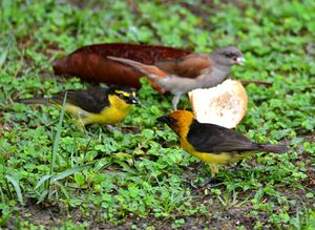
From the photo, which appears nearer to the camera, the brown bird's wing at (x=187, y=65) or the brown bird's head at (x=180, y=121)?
the brown bird's head at (x=180, y=121)

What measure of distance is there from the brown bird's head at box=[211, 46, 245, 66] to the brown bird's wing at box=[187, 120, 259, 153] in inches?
90.8

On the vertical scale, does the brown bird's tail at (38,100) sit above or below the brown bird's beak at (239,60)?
above

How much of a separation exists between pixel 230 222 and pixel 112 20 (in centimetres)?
514

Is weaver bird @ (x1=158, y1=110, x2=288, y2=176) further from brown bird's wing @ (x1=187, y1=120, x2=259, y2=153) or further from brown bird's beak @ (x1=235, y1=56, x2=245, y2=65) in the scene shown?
brown bird's beak @ (x1=235, y1=56, x2=245, y2=65)

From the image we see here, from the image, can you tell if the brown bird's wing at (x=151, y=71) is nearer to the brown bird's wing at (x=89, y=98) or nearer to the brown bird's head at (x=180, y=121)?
the brown bird's wing at (x=89, y=98)

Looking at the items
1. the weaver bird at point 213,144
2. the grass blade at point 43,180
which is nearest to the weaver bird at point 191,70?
the weaver bird at point 213,144

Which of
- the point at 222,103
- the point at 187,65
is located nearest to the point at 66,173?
the point at 222,103

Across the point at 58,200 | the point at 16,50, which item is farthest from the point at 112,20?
the point at 58,200

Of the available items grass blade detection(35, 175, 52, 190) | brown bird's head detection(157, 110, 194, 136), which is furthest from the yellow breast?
grass blade detection(35, 175, 52, 190)

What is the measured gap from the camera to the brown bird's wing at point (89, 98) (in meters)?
8.12

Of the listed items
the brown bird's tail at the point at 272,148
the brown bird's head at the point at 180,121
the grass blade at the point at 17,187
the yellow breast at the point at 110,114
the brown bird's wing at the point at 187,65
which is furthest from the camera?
the brown bird's wing at the point at 187,65

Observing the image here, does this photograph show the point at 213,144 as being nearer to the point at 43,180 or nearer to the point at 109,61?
the point at 43,180

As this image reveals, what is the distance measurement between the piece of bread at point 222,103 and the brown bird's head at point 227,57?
0.33m

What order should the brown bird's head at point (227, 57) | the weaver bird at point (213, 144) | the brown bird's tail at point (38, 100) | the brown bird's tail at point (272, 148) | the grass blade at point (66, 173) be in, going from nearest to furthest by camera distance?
the grass blade at point (66, 173) → the brown bird's tail at point (272, 148) → the weaver bird at point (213, 144) → the brown bird's tail at point (38, 100) → the brown bird's head at point (227, 57)
